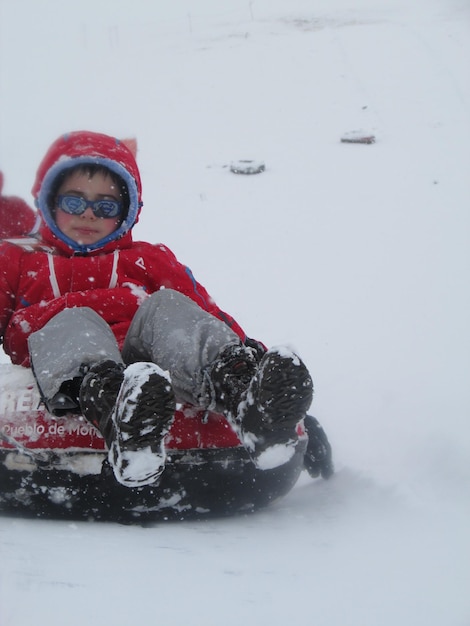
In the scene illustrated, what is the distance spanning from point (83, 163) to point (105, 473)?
117cm

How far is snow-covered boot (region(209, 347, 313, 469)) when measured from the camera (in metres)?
1.48

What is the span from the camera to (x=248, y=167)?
286 inches

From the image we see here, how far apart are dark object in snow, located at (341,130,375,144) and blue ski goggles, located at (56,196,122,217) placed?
6277mm

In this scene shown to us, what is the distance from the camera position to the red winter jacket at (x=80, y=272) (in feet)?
6.88

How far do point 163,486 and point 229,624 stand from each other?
25.7 inches

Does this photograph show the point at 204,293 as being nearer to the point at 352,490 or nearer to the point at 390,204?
the point at 352,490

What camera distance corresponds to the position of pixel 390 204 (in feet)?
19.1

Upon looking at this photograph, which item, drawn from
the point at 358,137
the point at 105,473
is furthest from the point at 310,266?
the point at 358,137

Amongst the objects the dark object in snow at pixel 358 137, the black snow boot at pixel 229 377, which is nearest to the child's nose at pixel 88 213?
the black snow boot at pixel 229 377

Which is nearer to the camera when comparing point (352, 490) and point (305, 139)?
point (352, 490)

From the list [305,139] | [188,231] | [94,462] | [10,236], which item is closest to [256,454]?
[94,462]

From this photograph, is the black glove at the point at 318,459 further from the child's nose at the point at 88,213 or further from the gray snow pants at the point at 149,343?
the child's nose at the point at 88,213

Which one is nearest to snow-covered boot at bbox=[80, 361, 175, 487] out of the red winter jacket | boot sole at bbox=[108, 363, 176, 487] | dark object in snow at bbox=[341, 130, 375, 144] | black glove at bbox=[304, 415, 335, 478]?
boot sole at bbox=[108, 363, 176, 487]

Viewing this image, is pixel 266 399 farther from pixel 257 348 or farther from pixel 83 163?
pixel 83 163
